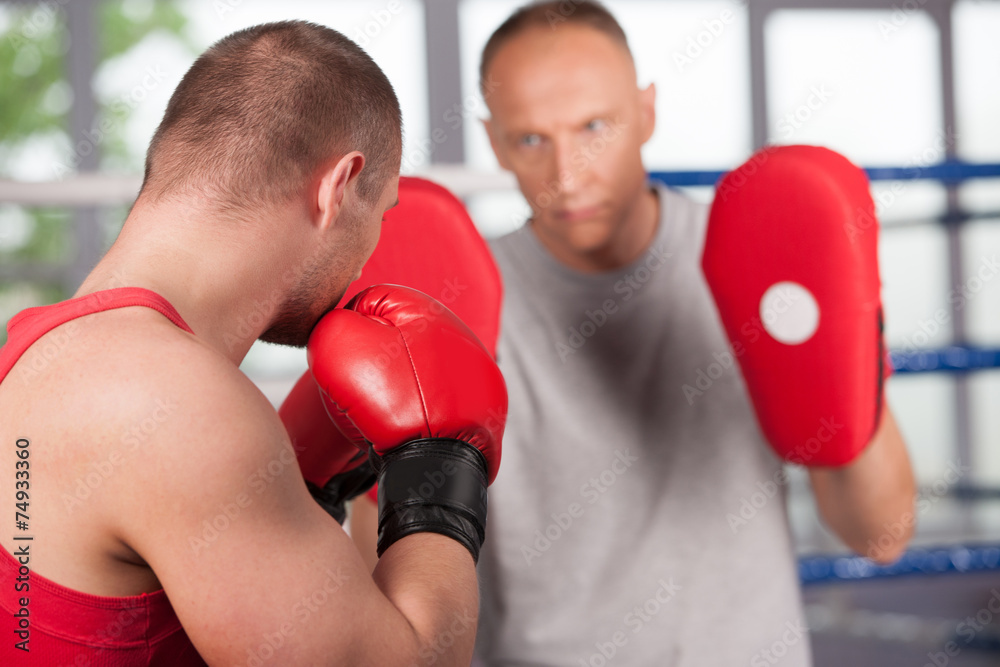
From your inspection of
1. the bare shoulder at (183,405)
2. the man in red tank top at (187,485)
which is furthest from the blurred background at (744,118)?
the bare shoulder at (183,405)

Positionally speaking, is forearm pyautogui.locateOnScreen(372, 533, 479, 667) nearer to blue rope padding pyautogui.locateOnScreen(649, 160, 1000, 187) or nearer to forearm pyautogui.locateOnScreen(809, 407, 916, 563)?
forearm pyautogui.locateOnScreen(809, 407, 916, 563)

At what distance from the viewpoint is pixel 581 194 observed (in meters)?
1.28

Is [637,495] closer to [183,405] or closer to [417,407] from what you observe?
[417,407]

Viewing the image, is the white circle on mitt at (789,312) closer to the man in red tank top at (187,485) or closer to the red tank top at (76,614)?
the man in red tank top at (187,485)

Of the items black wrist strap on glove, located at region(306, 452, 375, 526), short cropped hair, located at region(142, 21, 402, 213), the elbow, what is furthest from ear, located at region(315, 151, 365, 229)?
the elbow

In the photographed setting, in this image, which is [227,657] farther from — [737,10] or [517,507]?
[737,10]

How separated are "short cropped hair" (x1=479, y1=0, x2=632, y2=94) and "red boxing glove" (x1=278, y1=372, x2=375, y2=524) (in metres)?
0.66

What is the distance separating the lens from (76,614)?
0.65 m

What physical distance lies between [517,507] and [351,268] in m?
0.62

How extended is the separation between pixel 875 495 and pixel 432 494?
2.54 ft

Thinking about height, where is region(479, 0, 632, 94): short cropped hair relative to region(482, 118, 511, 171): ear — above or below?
above

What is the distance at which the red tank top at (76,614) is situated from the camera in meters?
0.65

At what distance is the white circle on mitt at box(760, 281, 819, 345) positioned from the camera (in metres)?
1.08

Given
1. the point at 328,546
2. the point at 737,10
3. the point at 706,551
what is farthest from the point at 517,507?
the point at 737,10
